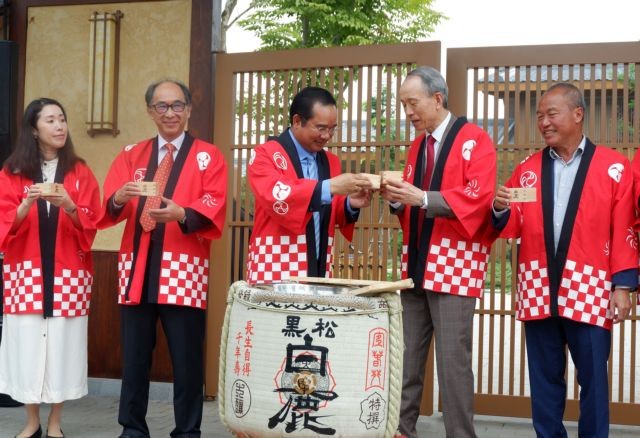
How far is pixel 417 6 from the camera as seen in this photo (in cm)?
1908

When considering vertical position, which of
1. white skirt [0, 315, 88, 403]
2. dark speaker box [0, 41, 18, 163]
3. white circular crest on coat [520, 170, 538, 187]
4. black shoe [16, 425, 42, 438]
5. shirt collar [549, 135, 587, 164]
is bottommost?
black shoe [16, 425, 42, 438]

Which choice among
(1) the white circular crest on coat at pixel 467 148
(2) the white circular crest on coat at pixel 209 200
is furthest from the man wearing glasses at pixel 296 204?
(1) the white circular crest on coat at pixel 467 148

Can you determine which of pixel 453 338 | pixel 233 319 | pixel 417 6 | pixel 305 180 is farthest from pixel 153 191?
pixel 417 6

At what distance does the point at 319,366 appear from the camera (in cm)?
304

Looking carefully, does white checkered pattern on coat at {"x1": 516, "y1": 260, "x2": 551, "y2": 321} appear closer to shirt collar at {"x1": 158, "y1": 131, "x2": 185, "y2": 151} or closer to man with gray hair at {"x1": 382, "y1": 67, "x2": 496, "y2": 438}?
man with gray hair at {"x1": 382, "y1": 67, "x2": 496, "y2": 438}

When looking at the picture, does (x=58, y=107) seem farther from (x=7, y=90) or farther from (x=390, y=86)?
(x=390, y=86)

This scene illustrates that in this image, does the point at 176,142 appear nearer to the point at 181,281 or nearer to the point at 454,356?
the point at 181,281

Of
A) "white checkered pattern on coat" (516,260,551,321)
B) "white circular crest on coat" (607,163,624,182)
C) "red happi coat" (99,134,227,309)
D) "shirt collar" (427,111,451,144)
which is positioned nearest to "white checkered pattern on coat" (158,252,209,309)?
"red happi coat" (99,134,227,309)

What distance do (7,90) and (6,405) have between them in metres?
2.19

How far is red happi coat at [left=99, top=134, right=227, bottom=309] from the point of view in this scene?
4398 millimetres

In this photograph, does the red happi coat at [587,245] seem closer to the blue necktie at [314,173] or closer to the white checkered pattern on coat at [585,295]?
the white checkered pattern on coat at [585,295]

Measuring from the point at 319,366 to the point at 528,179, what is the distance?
5.39 feet

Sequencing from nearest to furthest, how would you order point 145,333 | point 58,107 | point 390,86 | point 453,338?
point 453,338, point 145,333, point 58,107, point 390,86

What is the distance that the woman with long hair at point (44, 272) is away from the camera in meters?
4.68
